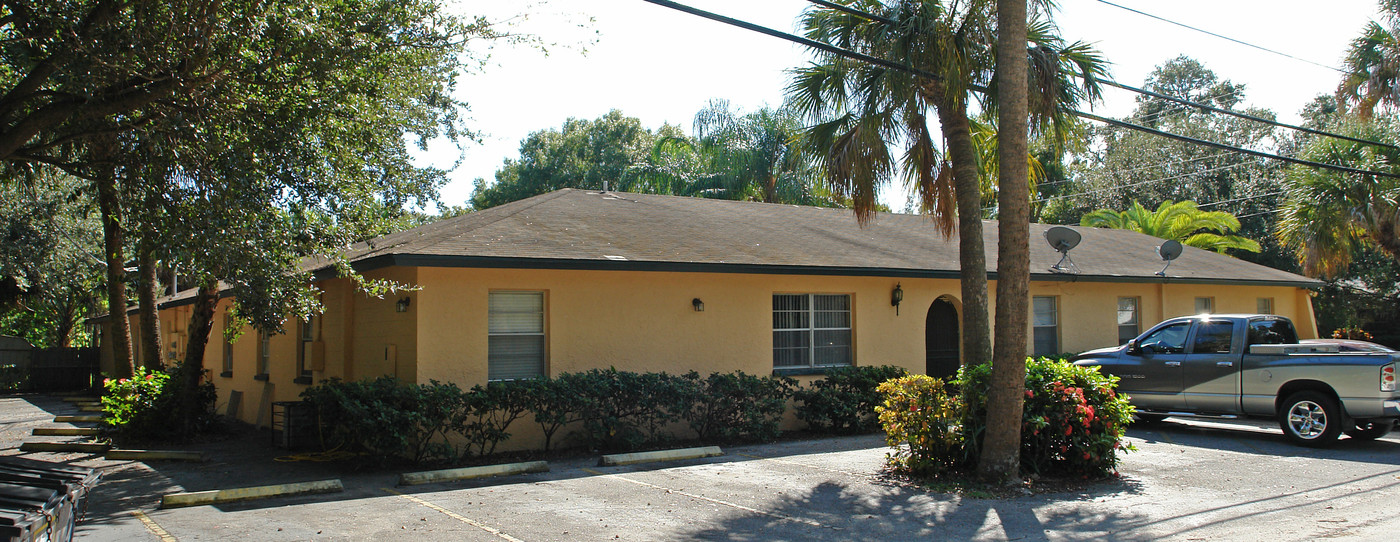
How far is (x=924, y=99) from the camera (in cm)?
1233

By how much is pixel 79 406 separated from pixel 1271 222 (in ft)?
132

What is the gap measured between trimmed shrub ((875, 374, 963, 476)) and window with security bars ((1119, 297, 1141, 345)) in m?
10.8

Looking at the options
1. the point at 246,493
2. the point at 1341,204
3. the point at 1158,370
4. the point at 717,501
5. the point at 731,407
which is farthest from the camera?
the point at 1341,204

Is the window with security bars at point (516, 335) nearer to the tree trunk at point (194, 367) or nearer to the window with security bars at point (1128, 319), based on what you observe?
the tree trunk at point (194, 367)

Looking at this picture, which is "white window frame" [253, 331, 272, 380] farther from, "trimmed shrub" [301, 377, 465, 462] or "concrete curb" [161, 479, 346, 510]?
"concrete curb" [161, 479, 346, 510]

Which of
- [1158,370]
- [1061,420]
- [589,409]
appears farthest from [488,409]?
[1158,370]

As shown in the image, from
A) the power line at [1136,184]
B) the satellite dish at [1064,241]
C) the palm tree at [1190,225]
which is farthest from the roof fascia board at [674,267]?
the power line at [1136,184]

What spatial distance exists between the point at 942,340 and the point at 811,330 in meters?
3.64

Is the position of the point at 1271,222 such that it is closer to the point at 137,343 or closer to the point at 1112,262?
the point at 1112,262

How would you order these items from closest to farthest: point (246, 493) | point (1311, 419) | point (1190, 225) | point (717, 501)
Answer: point (717, 501) → point (246, 493) → point (1311, 419) → point (1190, 225)

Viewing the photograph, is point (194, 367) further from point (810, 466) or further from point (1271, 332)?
point (1271, 332)

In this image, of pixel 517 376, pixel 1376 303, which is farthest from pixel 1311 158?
pixel 517 376

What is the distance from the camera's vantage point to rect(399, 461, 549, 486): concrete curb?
32.4 feet

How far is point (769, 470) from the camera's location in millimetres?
10625
